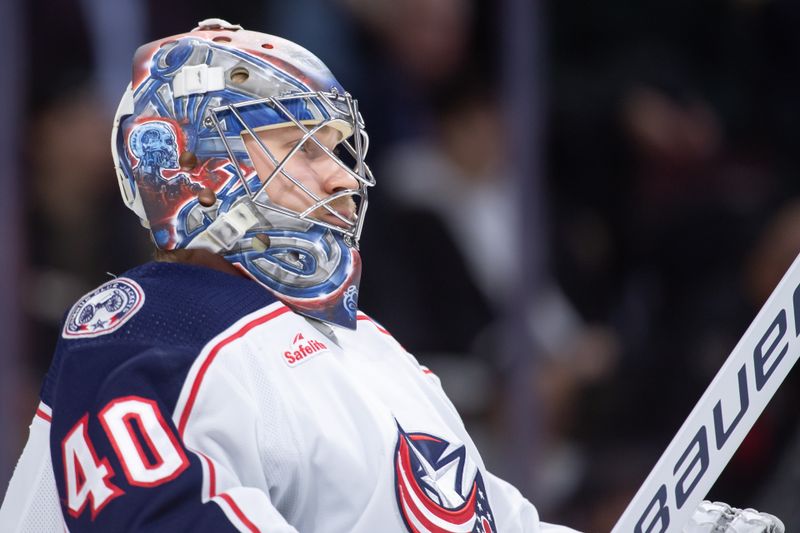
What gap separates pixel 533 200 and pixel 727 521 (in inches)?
86.0

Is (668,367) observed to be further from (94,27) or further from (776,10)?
(94,27)

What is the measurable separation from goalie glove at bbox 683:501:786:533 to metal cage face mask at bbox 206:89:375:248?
2.29 ft

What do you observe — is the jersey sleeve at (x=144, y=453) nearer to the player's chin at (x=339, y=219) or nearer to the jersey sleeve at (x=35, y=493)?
the jersey sleeve at (x=35, y=493)

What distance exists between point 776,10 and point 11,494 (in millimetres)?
3102

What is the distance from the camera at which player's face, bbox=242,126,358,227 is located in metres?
1.90

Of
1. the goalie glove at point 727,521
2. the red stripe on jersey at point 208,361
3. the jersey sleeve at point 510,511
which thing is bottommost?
the jersey sleeve at point 510,511

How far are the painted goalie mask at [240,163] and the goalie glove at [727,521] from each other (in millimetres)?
635

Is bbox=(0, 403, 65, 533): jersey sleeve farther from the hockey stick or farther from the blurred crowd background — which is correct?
the blurred crowd background

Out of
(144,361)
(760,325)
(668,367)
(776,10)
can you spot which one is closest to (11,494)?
(144,361)

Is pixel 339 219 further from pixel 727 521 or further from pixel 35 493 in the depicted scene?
pixel 727 521

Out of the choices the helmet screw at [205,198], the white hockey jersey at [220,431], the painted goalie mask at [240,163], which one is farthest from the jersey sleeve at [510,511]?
the helmet screw at [205,198]

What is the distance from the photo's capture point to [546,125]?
4.22 m

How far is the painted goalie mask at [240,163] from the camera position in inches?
74.0

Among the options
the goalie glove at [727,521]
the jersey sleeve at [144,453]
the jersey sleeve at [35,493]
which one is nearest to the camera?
the jersey sleeve at [144,453]
